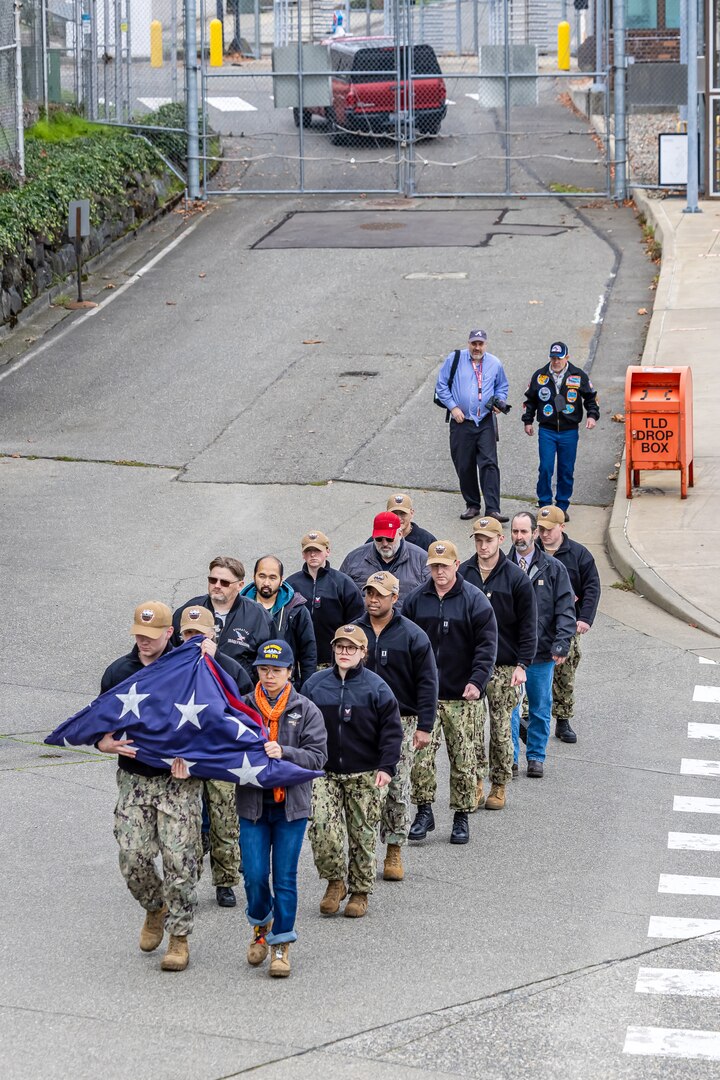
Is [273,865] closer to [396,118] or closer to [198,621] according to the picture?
[198,621]

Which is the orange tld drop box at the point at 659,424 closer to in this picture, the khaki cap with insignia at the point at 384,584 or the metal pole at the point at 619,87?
the khaki cap with insignia at the point at 384,584

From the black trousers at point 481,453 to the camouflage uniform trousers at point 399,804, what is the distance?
7851mm

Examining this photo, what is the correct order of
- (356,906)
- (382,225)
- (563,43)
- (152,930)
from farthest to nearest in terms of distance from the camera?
Result: (563,43) < (382,225) < (356,906) < (152,930)

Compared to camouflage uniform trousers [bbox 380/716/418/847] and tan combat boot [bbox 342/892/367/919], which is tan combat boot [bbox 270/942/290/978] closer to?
tan combat boot [bbox 342/892/367/919]

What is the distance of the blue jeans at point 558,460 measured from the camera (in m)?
17.2

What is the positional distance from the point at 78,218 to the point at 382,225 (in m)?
6.73

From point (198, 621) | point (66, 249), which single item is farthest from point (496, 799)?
point (66, 249)

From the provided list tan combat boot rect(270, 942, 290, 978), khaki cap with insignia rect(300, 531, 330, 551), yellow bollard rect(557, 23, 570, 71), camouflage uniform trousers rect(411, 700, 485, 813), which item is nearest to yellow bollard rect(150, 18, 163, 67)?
yellow bollard rect(557, 23, 570, 71)

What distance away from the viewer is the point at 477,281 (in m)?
26.5

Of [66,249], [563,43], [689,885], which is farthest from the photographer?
[563,43]

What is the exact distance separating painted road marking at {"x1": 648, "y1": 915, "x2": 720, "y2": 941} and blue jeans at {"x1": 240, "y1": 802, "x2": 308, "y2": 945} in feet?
6.49

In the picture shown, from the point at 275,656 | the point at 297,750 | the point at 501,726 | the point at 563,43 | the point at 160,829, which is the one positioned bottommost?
the point at 501,726

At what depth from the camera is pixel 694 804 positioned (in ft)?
35.2

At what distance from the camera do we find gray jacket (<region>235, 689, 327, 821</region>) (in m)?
8.24
